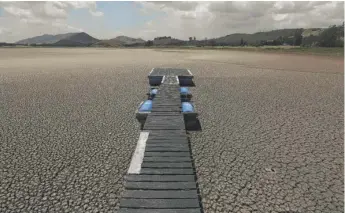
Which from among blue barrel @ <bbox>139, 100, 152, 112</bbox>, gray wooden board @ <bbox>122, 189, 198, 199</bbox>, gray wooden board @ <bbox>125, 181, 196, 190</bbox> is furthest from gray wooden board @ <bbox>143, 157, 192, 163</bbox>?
blue barrel @ <bbox>139, 100, 152, 112</bbox>

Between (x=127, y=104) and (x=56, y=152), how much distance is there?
5.65 meters

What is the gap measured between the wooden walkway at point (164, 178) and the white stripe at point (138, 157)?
0.09 metres

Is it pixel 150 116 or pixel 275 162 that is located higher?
pixel 150 116

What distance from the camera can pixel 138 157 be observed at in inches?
230

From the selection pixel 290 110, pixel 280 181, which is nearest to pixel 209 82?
pixel 290 110

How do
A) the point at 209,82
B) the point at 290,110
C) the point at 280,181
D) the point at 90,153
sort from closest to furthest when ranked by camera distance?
1. the point at 280,181
2. the point at 90,153
3. the point at 290,110
4. the point at 209,82

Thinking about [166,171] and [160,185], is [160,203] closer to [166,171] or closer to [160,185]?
[160,185]

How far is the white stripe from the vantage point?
17.4ft

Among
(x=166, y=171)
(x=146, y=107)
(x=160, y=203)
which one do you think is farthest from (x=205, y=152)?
(x=146, y=107)

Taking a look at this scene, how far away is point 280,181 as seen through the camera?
5.74m

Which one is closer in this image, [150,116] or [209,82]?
[150,116]

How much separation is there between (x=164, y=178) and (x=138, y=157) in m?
1.09

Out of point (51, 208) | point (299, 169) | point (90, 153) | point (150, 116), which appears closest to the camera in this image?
point (51, 208)

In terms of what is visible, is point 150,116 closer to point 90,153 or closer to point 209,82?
point 90,153
